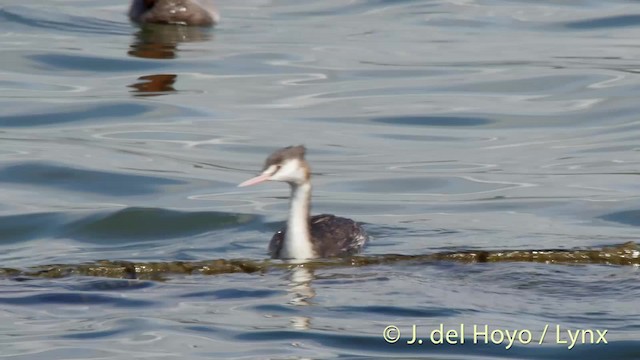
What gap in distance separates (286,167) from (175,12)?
11.4 m

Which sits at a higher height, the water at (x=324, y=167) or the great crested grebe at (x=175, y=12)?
the great crested grebe at (x=175, y=12)

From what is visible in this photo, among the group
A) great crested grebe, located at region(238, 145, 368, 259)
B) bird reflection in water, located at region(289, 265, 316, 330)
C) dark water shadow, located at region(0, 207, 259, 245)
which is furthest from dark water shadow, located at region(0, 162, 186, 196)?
bird reflection in water, located at region(289, 265, 316, 330)

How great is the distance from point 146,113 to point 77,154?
6.73ft

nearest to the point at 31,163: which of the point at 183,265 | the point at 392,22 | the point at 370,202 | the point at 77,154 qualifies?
the point at 77,154

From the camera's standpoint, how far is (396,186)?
14461mm

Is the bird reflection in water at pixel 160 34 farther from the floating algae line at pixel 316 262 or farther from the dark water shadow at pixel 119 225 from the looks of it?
the floating algae line at pixel 316 262

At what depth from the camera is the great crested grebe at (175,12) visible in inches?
878

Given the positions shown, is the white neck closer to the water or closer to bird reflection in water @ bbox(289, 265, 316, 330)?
the water

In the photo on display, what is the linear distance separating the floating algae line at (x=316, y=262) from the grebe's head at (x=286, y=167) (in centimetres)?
64

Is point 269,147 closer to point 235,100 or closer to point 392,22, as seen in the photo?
point 235,100

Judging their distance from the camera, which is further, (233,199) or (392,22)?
(392,22)

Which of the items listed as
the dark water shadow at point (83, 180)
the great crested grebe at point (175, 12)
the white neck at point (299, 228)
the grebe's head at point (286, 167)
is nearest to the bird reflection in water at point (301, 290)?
the white neck at point (299, 228)

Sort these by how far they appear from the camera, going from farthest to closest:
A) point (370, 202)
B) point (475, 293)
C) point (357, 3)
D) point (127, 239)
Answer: point (357, 3) → point (370, 202) → point (127, 239) → point (475, 293)

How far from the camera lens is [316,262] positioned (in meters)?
11.1
